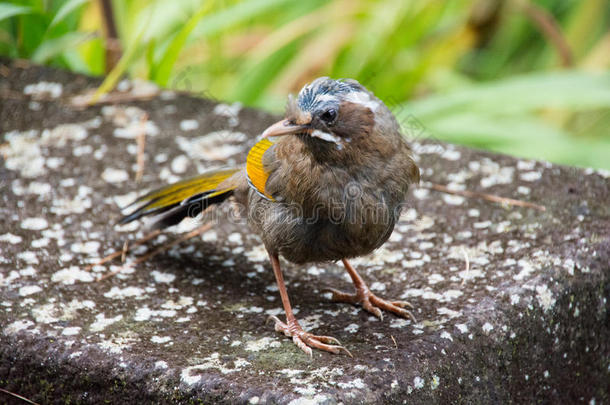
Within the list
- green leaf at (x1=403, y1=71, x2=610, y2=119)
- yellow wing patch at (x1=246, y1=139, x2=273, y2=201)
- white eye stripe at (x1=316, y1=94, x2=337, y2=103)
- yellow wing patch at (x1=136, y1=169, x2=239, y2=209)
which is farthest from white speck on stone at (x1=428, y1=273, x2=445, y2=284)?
green leaf at (x1=403, y1=71, x2=610, y2=119)

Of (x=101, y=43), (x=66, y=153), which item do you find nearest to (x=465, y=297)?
(x=66, y=153)

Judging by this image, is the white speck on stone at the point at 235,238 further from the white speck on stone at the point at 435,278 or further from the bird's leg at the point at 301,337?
the white speck on stone at the point at 435,278

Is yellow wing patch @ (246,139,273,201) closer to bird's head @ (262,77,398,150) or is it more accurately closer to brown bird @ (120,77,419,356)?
brown bird @ (120,77,419,356)

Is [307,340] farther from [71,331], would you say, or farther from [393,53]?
[393,53]

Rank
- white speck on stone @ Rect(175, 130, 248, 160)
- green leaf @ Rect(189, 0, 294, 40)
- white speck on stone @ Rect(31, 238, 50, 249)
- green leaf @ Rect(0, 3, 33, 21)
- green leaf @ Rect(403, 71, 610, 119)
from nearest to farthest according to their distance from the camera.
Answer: white speck on stone @ Rect(31, 238, 50, 249)
white speck on stone @ Rect(175, 130, 248, 160)
green leaf @ Rect(0, 3, 33, 21)
green leaf @ Rect(403, 71, 610, 119)
green leaf @ Rect(189, 0, 294, 40)

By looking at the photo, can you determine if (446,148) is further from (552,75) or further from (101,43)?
(101,43)

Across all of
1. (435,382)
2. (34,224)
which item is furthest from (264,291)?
(34,224)
